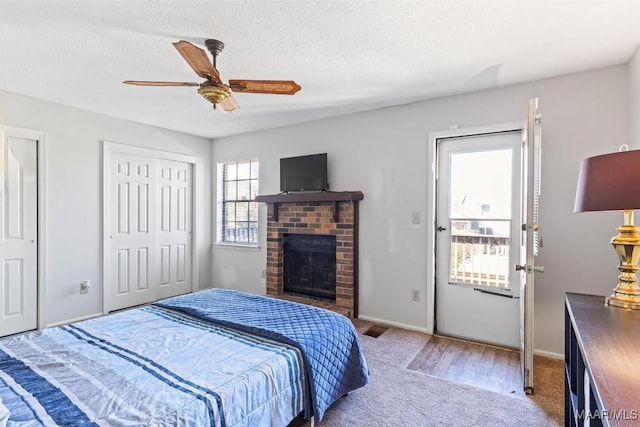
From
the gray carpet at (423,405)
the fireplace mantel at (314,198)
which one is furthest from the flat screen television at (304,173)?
the gray carpet at (423,405)

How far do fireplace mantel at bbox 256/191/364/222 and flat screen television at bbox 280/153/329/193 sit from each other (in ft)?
0.30

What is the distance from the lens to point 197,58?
1.78 metres

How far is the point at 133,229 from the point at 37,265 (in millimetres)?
1023

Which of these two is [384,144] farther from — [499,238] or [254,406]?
[254,406]

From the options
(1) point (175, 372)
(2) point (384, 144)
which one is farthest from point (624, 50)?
(1) point (175, 372)

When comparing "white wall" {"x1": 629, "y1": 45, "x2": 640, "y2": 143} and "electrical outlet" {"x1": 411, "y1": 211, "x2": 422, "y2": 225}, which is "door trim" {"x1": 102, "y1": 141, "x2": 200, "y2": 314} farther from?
"white wall" {"x1": 629, "y1": 45, "x2": 640, "y2": 143}

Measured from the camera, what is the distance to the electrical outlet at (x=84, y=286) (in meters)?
3.70

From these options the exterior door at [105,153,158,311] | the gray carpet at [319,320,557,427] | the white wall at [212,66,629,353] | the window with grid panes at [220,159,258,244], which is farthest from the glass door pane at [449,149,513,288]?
the exterior door at [105,153,158,311]

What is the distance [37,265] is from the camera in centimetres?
338

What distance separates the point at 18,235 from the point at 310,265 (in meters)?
3.04

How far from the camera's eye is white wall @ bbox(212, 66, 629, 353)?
2.60m

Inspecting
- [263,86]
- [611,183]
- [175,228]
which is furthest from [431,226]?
[175,228]

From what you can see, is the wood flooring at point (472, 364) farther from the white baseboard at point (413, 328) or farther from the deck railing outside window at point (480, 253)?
the deck railing outside window at point (480, 253)

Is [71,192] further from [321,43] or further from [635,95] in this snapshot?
[635,95]
